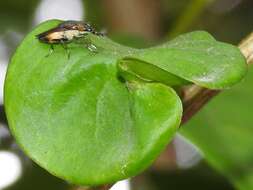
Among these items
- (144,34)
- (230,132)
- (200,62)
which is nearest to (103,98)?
(200,62)

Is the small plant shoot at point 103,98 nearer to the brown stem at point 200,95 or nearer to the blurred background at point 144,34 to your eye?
the brown stem at point 200,95

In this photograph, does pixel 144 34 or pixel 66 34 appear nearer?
pixel 66 34

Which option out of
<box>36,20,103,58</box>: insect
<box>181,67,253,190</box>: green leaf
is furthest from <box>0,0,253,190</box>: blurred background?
<box>36,20,103,58</box>: insect

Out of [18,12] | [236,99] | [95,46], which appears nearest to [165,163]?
[236,99]

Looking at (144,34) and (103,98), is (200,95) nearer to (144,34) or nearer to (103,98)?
(103,98)

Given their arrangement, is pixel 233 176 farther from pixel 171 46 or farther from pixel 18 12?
pixel 18 12

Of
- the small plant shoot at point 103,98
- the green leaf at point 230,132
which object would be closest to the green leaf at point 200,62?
the small plant shoot at point 103,98
